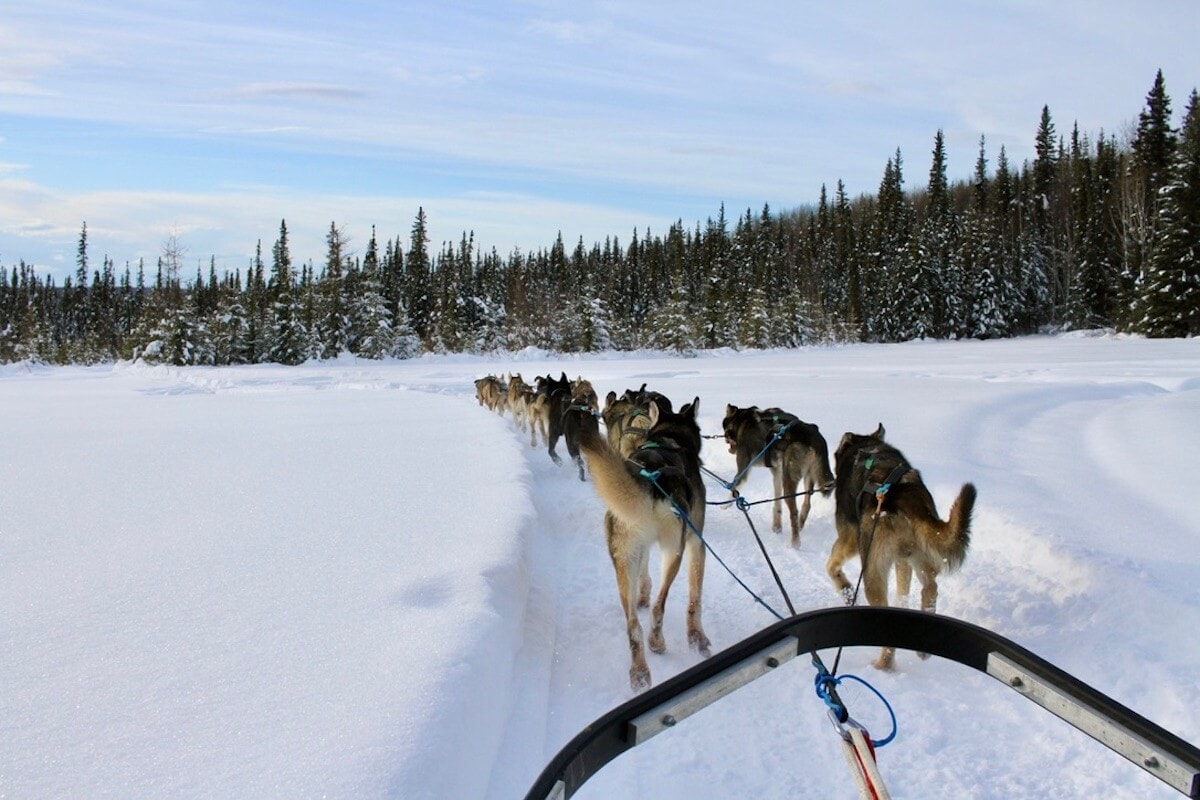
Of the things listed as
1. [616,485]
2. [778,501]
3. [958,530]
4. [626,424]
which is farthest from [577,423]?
[958,530]

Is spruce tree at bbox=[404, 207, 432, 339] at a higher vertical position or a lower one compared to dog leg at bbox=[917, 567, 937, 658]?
higher

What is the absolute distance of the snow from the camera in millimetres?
2443

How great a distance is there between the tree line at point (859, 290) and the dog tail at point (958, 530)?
36.7 meters

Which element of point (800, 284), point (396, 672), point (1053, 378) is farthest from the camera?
point (800, 284)

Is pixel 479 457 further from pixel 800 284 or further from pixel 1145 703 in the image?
pixel 800 284

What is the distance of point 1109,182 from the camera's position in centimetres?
5244

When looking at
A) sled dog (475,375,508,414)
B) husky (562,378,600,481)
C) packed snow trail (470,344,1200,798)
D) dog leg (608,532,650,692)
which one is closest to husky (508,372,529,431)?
sled dog (475,375,508,414)

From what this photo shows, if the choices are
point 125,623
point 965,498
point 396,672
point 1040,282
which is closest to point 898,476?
point 965,498

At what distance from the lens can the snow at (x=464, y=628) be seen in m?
2.44

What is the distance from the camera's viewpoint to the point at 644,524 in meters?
3.67

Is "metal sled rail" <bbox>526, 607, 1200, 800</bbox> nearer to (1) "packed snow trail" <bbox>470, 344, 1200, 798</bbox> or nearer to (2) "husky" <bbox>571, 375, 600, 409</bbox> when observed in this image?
(1) "packed snow trail" <bbox>470, 344, 1200, 798</bbox>

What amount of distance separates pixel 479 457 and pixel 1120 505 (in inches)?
241

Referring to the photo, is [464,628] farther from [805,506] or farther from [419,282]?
[419,282]

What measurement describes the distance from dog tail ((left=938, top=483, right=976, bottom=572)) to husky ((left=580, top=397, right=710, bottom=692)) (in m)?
1.20
